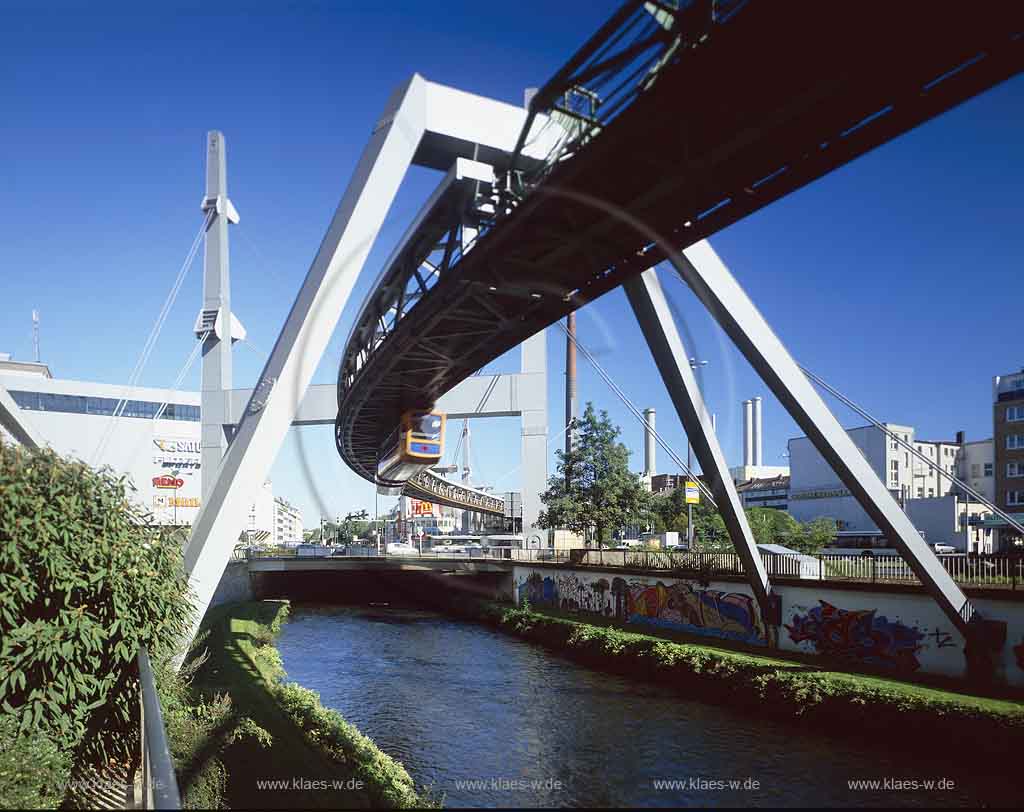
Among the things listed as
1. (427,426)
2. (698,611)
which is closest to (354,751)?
(698,611)

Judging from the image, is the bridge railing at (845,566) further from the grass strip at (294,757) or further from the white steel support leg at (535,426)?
the white steel support leg at (535,426)

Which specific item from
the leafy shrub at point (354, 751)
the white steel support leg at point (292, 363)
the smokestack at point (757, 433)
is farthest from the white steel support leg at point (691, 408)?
the smokestack at point (757, 433)

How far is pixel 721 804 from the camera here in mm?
12453

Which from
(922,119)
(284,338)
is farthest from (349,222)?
(922,119)

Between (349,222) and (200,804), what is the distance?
12.0m

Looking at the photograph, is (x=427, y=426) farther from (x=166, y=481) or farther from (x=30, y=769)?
(x=166, y=481)

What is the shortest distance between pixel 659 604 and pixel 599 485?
48.7 feet

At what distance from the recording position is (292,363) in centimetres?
1708

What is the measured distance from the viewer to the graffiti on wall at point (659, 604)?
926 inches

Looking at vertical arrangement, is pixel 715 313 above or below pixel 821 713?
above

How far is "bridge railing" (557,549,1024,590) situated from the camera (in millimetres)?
17531

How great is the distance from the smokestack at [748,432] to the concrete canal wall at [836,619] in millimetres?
128376

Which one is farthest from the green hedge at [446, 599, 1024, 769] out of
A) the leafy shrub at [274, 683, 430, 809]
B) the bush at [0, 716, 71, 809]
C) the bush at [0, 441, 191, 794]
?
the bush at [0, 716, 71, 809]

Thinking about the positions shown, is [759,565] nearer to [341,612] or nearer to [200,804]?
[200,804]
